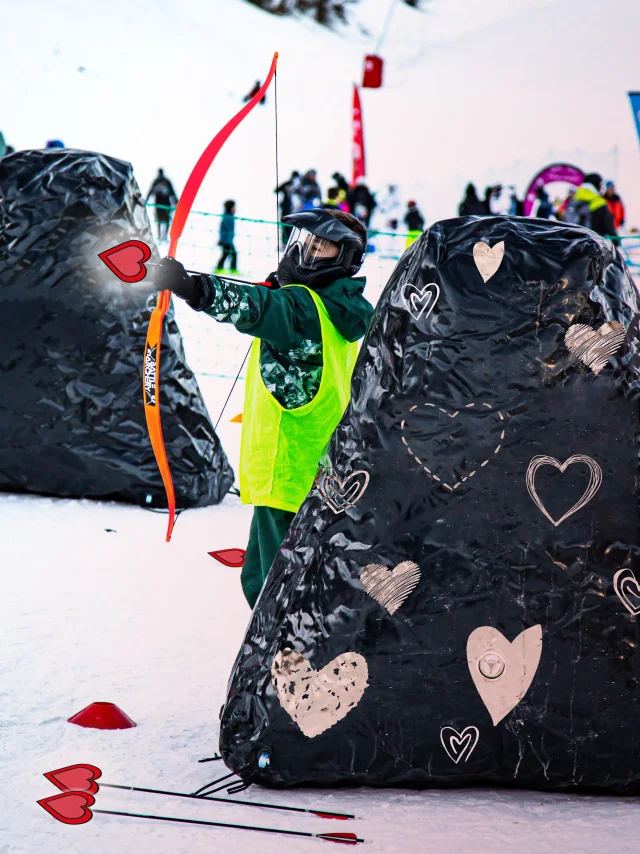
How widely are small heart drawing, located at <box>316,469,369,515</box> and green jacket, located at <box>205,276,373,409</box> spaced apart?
0.47 meters

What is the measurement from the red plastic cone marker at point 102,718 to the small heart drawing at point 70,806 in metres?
0.35

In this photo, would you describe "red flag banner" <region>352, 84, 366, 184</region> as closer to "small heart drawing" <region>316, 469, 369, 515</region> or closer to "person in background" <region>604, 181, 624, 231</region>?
"person in background" <region>604, 181, 624, 231</region>

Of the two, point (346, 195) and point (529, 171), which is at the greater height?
point (529, 171)

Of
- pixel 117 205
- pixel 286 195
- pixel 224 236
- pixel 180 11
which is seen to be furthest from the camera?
pixel 180 11

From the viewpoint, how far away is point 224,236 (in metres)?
10.7

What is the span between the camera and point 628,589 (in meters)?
1.91

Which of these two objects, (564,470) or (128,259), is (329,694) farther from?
(128,259)

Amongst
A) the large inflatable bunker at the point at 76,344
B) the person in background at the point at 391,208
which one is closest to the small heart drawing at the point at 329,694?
the large inflatable bunker at the point at 76,344

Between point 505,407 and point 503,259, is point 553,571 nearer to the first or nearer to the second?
point 505,407

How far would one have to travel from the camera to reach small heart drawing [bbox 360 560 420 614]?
1910mm

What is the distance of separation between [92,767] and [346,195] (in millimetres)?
12912

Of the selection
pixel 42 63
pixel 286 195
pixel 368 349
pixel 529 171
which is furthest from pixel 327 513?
pixel 42 63

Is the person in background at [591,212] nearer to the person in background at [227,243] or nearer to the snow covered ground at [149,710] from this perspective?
the person in background at [227,243]

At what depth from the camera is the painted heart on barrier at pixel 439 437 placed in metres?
1.90
